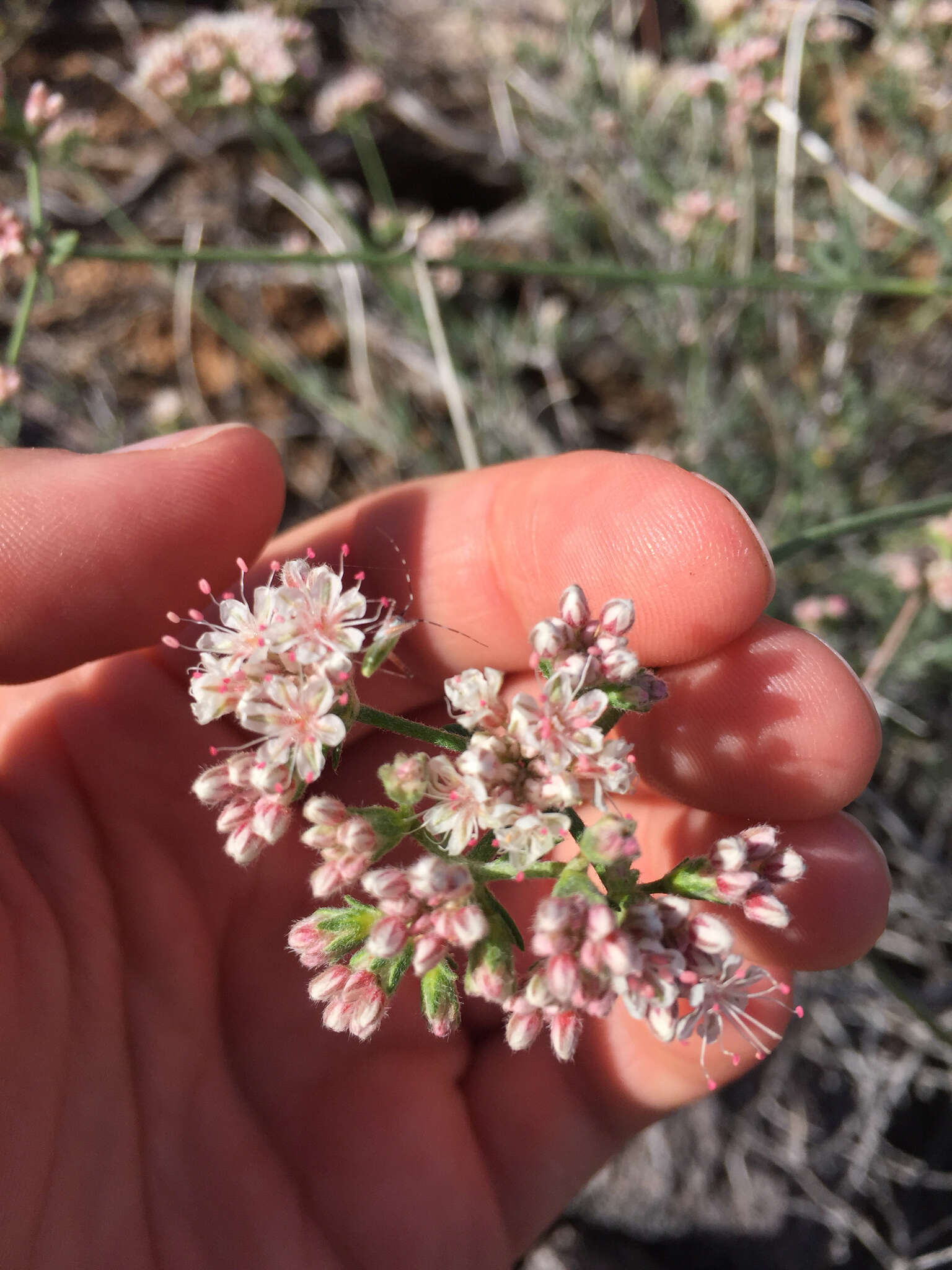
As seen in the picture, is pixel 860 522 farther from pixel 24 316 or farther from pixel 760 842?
pixel 24 316

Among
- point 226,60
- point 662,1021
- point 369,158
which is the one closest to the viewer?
point 662,1021

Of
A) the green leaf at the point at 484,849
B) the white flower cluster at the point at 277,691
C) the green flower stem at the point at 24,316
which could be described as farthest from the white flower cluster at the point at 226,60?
the green leaf at the point at 484,849

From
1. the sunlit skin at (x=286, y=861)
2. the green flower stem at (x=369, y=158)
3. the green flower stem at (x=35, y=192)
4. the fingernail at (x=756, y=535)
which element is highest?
the green flower stem at (x=35, y=192)

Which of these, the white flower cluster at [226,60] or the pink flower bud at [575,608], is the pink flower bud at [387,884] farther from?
the white flower cluster at [226,60]

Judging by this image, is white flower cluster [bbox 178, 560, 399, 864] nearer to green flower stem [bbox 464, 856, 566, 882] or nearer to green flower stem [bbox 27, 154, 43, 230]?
green flower stem [bbox 464, 856, 566, 882]

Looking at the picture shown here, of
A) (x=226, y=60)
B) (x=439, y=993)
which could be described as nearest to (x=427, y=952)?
(x=439, y=993)

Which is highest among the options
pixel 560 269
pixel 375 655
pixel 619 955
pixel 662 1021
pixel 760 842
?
pixel 560 269

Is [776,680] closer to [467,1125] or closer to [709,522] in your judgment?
[709,522]
